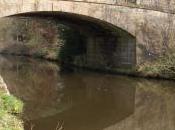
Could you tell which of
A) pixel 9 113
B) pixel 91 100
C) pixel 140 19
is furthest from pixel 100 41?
pixel 9 113

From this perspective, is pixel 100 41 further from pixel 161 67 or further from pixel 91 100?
pixel 91 100

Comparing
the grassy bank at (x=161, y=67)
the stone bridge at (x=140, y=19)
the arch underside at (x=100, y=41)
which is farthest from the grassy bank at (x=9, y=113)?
the grassy bank at (x=161, y=67)

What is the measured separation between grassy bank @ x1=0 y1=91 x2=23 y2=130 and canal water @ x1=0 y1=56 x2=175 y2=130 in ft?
1.48

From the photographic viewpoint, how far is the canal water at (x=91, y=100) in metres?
12.8

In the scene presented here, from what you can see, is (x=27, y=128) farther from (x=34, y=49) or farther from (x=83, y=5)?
(x=34, y=49)

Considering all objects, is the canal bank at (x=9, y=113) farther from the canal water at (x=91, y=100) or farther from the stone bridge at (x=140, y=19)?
the stone bridge at (x=140, y=19)

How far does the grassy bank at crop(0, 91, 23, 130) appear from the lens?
9.79m

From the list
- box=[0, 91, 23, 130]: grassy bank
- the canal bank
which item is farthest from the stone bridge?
box=[0, 91, 23, 130]: grassy bank

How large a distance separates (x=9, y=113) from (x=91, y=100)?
529 centimetres

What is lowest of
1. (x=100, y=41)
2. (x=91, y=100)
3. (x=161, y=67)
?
(x=91, y=100)

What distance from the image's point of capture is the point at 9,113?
11.3m

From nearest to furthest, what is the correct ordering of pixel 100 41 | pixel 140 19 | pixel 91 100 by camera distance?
pixel 91 100
pixel 140 19
pixel 100 41

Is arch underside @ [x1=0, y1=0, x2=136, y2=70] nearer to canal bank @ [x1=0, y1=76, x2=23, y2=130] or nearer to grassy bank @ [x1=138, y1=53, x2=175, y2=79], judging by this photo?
grassy bank @ [x1=138, y1=53, x2=175, y2=79]

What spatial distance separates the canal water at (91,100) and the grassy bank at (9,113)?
1.48ft
